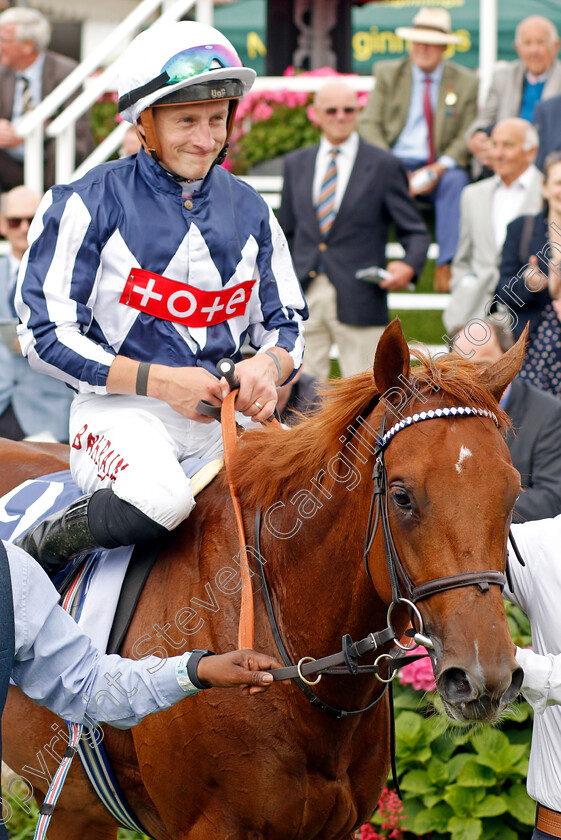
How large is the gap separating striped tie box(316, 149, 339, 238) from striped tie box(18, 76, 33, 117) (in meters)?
2.66

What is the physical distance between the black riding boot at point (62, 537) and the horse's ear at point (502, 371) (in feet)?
3.84

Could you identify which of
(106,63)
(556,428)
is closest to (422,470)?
(556,428)

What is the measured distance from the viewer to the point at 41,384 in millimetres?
5730

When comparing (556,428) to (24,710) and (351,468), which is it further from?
(24,710)

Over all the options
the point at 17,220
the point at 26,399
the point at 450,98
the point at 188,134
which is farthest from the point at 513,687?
the point at 450,98

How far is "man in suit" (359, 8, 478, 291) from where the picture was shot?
8203 millimetres

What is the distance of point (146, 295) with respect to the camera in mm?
3164

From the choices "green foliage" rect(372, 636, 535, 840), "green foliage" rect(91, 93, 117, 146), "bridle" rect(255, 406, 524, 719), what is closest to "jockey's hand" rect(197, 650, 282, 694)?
"bridle" rect(255, 406, 524, 719)

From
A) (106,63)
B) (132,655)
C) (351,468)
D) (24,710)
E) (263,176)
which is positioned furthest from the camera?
(106,63)

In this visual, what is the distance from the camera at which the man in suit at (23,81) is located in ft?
26.9

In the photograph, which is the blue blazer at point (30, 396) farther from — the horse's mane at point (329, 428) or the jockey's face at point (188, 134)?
the horse's mane at point (329, 428)

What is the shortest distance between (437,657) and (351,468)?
571mm

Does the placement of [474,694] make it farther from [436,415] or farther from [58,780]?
[58,780]

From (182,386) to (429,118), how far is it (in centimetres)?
582
